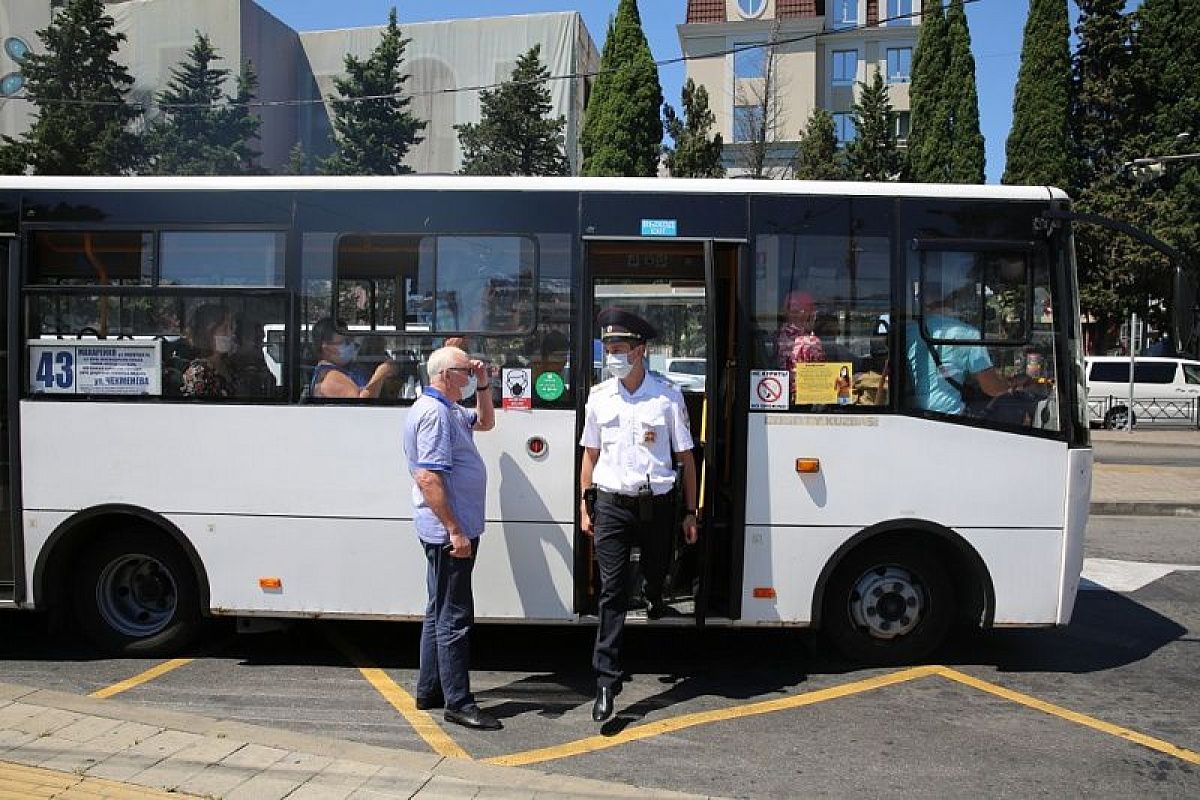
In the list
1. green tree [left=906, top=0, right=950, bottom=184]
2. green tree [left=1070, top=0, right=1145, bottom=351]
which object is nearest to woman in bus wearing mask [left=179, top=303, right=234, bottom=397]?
green tree [left=1070, top=0, right=1145, bottom=351]

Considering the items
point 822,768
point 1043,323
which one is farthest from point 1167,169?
point 822,768

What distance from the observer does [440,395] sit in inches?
197

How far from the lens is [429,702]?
17.6ft

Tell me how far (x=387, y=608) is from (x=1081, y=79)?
38.5 metres

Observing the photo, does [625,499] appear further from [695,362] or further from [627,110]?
[627,110]

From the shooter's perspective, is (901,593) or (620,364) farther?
(901,593)

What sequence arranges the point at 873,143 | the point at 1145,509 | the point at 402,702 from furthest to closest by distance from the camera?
the point at 873,143 → the point at 1145,509 → the point at 402,702

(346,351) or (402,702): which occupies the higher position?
(346,351)

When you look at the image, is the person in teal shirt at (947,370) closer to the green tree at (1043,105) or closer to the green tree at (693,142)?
the green tree at (693,142)

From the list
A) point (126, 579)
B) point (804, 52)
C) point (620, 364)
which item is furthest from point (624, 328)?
point (804, 52)

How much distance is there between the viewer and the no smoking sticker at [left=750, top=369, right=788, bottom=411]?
580cm

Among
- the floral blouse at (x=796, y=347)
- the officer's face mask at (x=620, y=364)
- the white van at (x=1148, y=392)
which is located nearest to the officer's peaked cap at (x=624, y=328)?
the officer's face mask at (x=620, y=364)

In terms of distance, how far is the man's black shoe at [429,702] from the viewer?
17.6 feet

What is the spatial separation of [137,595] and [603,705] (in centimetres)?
318
